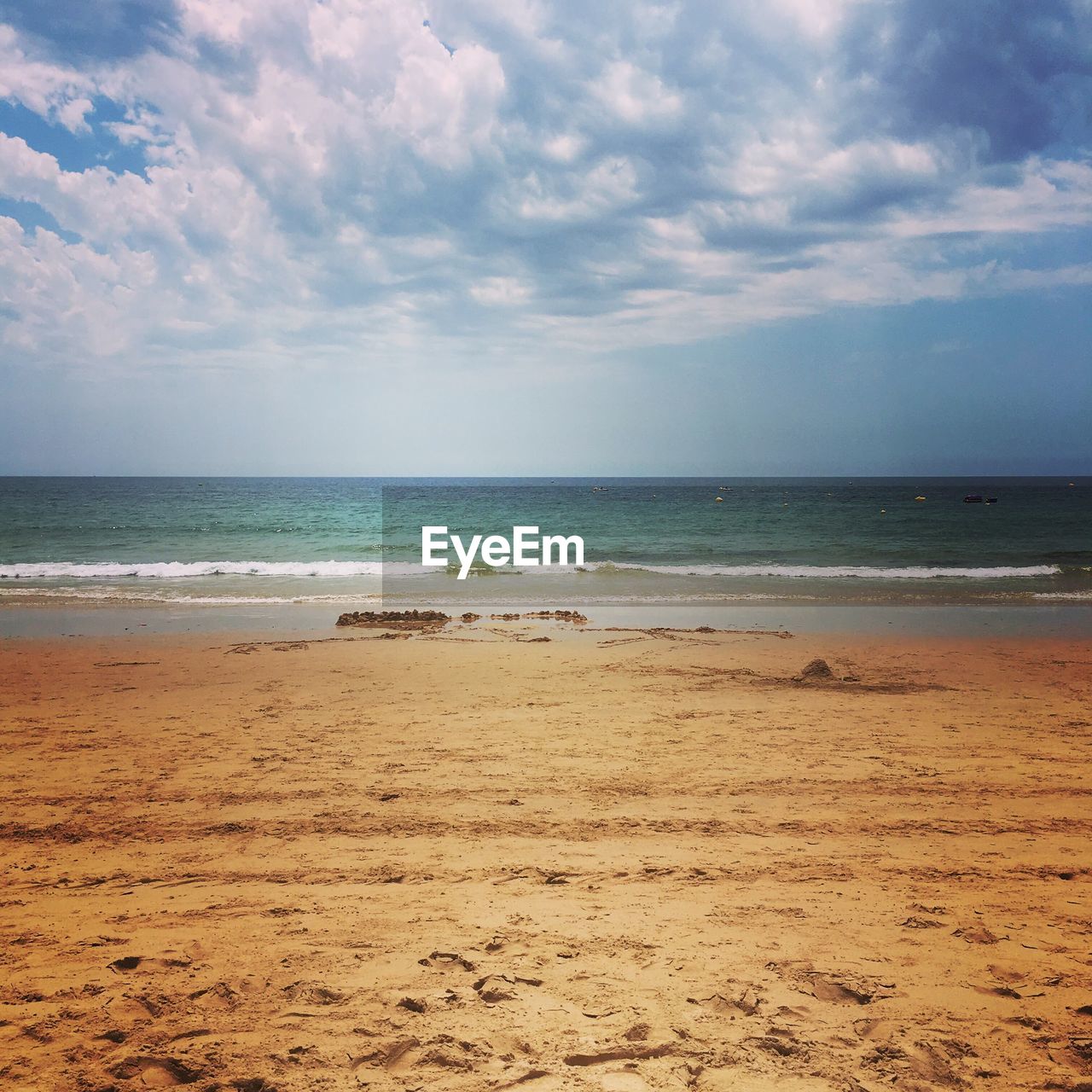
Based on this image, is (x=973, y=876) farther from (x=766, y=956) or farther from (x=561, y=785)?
(x=561, y=785)

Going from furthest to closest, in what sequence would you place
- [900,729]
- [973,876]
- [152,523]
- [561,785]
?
[152,523] < [900,729] < [561,785] < [973,876]

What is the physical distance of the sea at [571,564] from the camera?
712 inches

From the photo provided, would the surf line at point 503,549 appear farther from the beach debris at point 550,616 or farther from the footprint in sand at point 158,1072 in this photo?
the footprint in sand at point 158,1072

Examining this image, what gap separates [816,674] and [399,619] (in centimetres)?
793

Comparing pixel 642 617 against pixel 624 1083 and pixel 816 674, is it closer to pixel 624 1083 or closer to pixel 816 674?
pixel 816 674

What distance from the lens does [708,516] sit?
52.6 m

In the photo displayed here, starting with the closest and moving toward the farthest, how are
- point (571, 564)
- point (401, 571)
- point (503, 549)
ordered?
point (401, 571) → point (571, 564) → point (503, 549)

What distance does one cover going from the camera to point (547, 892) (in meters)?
4.07

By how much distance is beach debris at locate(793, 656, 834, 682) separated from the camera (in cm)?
926

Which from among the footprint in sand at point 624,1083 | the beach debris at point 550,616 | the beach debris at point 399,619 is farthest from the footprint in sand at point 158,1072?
the beach debris at point 550,616

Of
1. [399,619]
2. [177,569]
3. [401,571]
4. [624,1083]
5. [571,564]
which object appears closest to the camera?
[624,1083]

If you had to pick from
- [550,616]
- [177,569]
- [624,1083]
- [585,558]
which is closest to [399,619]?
[550,616]

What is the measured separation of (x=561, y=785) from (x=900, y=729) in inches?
149

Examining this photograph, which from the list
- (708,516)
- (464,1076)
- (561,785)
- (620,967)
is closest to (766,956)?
(620,967)
